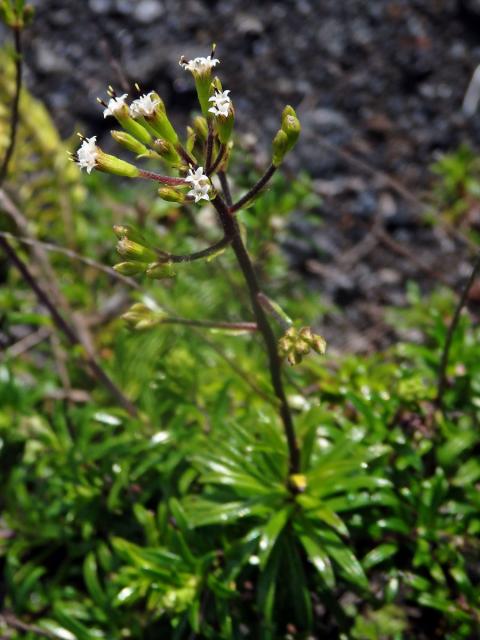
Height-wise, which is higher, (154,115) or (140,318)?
(154,115)

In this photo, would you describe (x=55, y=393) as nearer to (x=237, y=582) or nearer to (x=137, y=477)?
(x=137, y=477)

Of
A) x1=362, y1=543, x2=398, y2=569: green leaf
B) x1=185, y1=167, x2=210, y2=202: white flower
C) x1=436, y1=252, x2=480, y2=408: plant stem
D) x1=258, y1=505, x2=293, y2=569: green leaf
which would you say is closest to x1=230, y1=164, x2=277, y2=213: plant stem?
x1=185, y1=167, x2=210, y2=202: white flower

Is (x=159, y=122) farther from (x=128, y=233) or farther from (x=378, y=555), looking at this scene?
(x=378, y=555)

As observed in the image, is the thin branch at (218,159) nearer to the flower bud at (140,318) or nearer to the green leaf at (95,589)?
Answer: the flower bud at (140,318)

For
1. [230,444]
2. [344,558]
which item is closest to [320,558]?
[344,558]

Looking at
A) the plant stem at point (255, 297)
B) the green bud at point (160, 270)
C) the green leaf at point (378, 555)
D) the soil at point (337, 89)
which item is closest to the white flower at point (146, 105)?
the plant stem at point (255, 297)

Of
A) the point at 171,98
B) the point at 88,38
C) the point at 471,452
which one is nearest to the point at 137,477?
the point at 471,452
